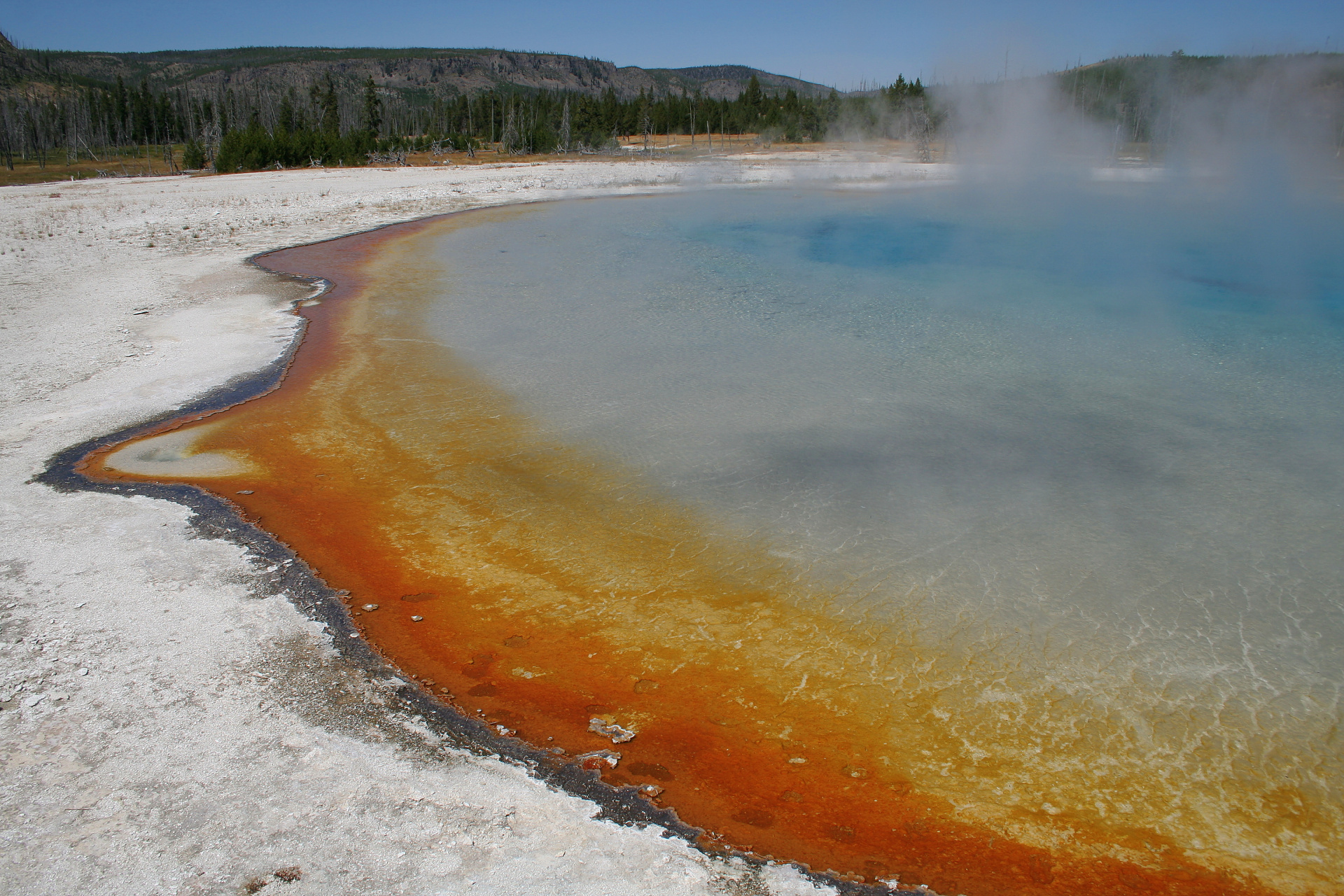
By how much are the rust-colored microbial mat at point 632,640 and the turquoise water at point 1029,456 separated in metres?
0.16

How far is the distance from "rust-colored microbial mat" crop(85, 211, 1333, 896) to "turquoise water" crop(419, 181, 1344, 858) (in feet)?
0.51

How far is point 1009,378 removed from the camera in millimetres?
5539

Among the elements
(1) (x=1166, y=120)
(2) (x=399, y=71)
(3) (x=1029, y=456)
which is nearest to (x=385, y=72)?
(2) (x=399, y=71)

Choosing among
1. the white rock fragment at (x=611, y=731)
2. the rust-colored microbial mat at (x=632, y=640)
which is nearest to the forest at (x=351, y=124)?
the rust-colored microbial mat at (x=632, y=640)

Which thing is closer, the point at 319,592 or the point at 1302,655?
the point at 1302,655

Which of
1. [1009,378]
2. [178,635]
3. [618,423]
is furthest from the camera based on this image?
[1009,378]

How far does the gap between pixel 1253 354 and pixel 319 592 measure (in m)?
6.54

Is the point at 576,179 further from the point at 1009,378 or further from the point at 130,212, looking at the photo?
the point at 1009,378

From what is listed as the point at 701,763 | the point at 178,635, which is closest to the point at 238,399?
the point at 178,635

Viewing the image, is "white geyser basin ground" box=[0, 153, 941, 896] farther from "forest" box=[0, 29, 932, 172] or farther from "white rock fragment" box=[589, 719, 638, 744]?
"forest" box=[0, 29, 932, 172]

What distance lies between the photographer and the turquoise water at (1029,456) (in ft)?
8.48

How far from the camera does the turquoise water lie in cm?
258

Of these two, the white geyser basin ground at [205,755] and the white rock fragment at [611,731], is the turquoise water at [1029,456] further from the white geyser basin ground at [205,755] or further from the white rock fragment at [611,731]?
the white geyser basin ground at [205,755]

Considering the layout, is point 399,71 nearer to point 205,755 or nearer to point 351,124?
point 351,124
